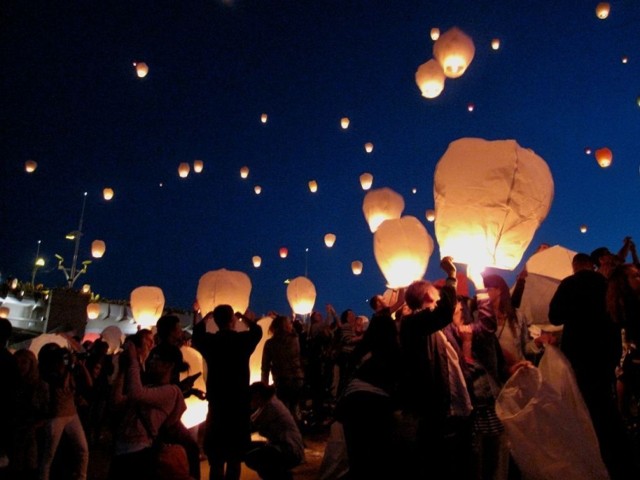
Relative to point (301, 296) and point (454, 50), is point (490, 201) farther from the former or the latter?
point (301, 296)

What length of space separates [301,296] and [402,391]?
→ 692cm

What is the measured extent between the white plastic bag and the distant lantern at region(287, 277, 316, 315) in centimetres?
689

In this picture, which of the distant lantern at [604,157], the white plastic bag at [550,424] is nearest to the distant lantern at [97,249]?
the distant lantern at [604,157]

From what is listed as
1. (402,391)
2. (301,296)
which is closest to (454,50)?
(402,391)

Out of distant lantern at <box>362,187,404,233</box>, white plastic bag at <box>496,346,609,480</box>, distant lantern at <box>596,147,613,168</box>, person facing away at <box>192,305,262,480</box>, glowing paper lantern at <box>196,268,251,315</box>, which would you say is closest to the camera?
white plastic bag at <box>496,346,609,480</box>

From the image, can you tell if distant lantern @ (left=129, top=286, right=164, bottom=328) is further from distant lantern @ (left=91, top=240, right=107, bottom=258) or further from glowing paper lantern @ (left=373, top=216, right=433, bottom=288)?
distant lantern @ (left=91, top=240, right=107, bottom=258)

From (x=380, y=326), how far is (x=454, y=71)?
4.45 meters

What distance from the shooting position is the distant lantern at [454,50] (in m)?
6.20

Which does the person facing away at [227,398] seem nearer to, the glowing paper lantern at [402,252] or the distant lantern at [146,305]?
the glowing paper lantern at [402,252]

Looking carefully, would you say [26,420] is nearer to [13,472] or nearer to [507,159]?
[13,472]

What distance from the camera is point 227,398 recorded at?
3.65 metres

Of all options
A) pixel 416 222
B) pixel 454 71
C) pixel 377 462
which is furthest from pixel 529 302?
pixel 454 71

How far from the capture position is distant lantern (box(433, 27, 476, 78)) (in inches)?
244

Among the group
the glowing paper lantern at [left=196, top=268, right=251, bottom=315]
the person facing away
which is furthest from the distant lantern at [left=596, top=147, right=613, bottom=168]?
the person facing away
